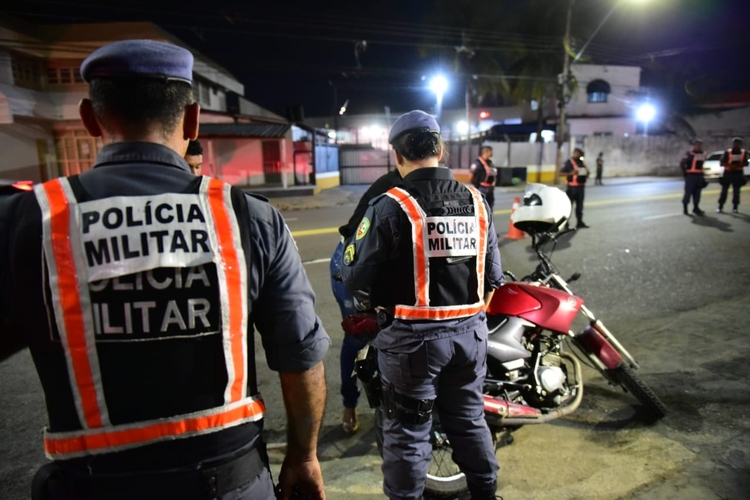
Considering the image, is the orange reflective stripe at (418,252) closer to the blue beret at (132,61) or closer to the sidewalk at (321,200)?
the blue beret at (132,61)

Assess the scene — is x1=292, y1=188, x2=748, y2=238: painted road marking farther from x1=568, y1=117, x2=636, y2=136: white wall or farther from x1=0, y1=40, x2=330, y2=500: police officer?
x1=568, y1=117, x2=636, y2=136: white wall

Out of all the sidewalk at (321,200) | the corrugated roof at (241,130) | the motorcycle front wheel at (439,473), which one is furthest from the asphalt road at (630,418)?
the corrugated roof at (241,130)

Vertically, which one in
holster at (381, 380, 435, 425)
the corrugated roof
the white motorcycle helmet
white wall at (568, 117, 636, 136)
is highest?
white wall at (568, 117, 636, 136)

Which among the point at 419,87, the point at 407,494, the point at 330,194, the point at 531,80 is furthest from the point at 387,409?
the point at 419,87

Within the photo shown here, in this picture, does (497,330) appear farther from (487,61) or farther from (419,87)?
(419,87)

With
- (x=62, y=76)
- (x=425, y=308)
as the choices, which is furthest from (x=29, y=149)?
(x=425, y=308)

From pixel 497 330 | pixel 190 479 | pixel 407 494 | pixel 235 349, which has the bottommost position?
pixel 407 494

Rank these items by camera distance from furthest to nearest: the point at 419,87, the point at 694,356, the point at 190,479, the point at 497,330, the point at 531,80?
the point at 419,87 < the point at 531,80 < the point at 694,356 < the point at 497,330 < the point at 190,479

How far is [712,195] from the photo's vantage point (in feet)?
49.0

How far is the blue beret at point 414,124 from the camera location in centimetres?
237

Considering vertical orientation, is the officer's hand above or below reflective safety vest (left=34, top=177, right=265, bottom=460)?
below

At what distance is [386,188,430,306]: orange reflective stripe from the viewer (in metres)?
2.16

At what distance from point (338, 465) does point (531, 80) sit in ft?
98.8

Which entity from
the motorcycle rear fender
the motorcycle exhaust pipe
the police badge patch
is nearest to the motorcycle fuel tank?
the motorcycle rear fender
